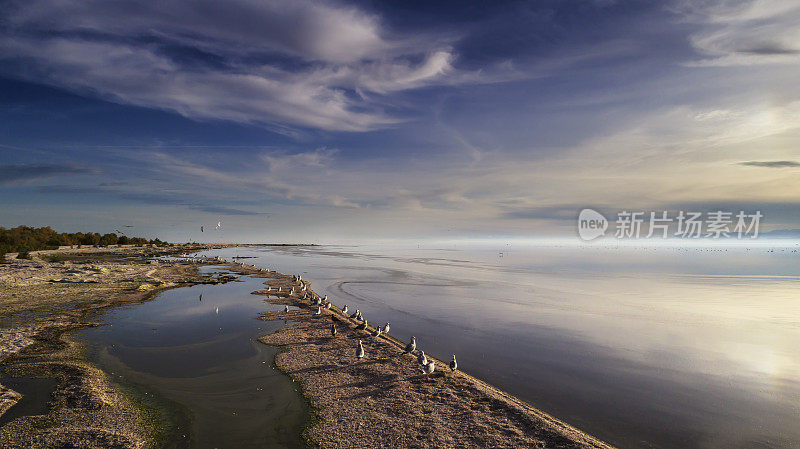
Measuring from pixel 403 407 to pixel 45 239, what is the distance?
158m

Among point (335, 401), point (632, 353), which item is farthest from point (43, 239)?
point (632, 353)

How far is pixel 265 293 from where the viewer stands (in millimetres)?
44969

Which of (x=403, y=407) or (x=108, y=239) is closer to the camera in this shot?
(x=403, y=407)

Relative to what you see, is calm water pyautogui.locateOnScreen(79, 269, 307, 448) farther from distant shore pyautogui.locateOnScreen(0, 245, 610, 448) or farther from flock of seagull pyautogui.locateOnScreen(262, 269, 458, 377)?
flock of seagull pyautogui.locateOnScreen(262, 269, 458, 377)

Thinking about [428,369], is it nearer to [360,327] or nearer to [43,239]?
[360,327]

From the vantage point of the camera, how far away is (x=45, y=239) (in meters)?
117

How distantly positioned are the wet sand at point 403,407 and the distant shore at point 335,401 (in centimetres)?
4

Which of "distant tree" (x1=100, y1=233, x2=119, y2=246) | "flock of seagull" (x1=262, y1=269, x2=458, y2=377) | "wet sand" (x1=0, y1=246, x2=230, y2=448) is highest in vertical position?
"flock of seagull" (x1=262, y1=269, x2=458, y2=377)

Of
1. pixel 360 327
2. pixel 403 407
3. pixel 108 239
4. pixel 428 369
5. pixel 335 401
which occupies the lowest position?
pixel 108 239

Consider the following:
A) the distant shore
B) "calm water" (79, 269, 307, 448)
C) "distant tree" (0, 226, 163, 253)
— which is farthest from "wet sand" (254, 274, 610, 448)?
"distant tree" (0, 226, 163, 253)

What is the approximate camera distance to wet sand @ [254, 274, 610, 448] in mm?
12477

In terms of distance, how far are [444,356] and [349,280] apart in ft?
150

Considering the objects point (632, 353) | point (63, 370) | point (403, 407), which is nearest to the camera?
point (403, 407)

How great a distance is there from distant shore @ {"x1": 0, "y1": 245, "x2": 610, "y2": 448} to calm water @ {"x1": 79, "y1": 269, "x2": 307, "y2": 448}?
0.88 meters
